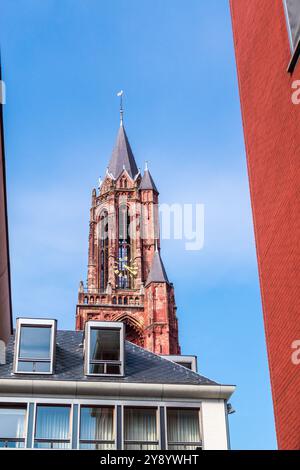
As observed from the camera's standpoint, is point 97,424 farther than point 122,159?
No

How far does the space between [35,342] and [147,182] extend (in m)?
72.6

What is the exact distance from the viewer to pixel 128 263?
85.4m

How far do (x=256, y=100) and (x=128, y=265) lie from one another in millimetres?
69483

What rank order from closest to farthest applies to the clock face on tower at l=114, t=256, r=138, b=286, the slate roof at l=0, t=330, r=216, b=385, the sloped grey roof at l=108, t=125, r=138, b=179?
the slate roof at l=0, t=330, r=216, b=385
the clock face on tower at l=114, t=256, r=138, b=286
the sloped grey roof at l=108, t=125, r=138, b=179

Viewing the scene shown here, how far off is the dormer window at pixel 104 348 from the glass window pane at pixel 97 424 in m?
1.29

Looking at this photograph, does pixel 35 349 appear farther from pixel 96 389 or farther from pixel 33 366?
pixel 96 389

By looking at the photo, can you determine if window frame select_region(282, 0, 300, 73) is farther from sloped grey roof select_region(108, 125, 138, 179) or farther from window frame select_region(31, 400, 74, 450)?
sloped grey roof select_region(108, 125, 138, 179)

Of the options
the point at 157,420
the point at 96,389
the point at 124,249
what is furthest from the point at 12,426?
the point at 124,249

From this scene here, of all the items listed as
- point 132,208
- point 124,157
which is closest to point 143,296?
point 132,208

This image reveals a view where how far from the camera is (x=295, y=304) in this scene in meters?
13.2

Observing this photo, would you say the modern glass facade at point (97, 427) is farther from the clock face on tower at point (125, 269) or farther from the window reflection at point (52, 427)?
the clock face on tower at point (125, 269)

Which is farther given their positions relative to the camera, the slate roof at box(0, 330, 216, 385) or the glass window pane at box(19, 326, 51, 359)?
the glass window pane at box(19, 326, 51, 359)

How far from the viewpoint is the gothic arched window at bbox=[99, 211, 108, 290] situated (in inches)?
3314

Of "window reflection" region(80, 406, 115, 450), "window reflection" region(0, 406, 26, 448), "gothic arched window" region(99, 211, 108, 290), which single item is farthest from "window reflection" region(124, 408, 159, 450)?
"gothic arched window" region(99, 211, 108, 290)
